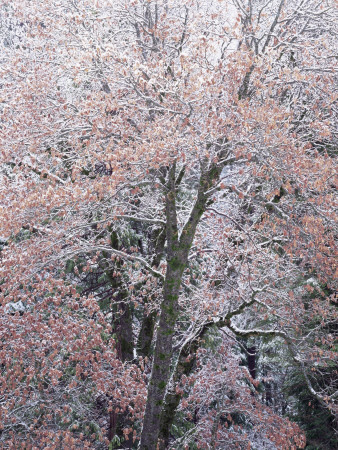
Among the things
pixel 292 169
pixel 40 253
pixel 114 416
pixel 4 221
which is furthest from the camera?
pixel 114 416

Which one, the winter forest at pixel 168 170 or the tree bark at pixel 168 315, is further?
the tree bark at pixel 168 315

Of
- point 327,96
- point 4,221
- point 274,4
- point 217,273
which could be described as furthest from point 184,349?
point 274,4

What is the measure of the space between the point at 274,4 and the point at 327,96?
2.65 m

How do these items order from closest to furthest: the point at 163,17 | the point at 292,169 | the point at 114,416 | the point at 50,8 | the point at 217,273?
the point at 292,169
the point at 163,17
the point at 50,8
the point at 217,273
the point at 114,416

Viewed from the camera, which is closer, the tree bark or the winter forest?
the winter forest

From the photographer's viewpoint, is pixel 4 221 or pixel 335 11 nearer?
pixel 4 221

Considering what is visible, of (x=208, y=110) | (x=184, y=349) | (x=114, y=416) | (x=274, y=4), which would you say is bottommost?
(x=114, y=416)

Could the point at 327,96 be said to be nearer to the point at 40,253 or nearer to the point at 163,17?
the point at 163,17

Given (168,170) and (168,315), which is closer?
(168,170)

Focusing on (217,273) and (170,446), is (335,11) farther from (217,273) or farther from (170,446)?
(170,446)

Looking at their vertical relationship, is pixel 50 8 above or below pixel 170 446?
above

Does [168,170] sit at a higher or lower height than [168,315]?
higher

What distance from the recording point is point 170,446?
26.8ft

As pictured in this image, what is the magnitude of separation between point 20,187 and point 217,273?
12.4 feet
